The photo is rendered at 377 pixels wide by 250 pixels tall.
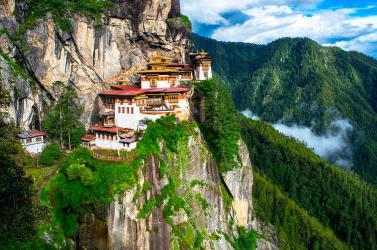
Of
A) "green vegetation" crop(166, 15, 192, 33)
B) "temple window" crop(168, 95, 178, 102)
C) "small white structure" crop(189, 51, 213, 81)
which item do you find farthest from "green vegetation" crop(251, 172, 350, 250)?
"green vegetation" crop(166, 15, 192, 33)

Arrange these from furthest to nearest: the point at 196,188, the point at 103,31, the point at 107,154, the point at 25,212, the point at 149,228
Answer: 1. the point at 103,31
2. the point at 196,188
3. the point at 107,154
4. the point at 149,228
5. the point at 25,212

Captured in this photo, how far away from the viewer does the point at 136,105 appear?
207 feet

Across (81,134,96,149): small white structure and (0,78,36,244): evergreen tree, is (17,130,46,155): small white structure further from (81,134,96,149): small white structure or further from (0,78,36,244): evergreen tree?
(0,78,36,244): evergreen tree

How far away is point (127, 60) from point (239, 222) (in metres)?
41.6

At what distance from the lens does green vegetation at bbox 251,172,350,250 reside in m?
101

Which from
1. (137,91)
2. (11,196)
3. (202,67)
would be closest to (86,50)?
(137,91)

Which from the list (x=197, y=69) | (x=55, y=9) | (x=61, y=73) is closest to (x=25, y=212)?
(x=61, y=73)

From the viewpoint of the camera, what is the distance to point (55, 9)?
219ft

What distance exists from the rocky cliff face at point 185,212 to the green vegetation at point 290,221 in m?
20.5

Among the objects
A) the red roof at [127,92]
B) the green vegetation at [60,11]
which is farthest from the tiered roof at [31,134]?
the green vegetation at [60,11]

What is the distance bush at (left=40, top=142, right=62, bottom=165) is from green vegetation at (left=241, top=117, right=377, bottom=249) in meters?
66.6

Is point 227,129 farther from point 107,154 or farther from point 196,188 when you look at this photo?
point 107,154

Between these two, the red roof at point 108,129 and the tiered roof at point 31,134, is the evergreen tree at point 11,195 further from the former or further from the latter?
the red roof at point 108,129

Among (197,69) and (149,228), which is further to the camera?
(197,69)
